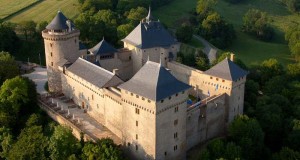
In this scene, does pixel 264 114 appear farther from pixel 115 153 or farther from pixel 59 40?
pixel 59 40

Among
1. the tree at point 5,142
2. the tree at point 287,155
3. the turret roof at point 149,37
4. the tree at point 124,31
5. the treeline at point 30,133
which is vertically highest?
the turret roof at point 149,37

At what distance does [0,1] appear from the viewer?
109m

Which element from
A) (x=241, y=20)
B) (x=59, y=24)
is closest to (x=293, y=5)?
(x=241, y=20)

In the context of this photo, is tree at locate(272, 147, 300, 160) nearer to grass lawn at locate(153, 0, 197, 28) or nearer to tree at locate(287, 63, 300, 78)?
tree at locate(287, 63, 300, 78)

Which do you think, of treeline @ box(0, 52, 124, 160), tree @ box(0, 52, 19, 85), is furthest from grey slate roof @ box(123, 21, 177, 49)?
tree @ box(0, 52, 19, 85)

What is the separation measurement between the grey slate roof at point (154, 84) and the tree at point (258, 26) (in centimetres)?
7088

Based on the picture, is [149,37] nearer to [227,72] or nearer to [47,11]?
[227,72]

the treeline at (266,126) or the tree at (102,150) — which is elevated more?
the tree at (102,150)

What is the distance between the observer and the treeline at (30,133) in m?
45.8

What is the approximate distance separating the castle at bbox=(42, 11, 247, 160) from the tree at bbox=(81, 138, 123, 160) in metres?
2.04

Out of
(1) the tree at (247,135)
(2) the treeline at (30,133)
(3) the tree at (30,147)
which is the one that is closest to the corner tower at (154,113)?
(2) the treeline at (30,133)

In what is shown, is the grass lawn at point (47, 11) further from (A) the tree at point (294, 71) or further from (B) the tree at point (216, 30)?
(A) the tree at point (294, 71)

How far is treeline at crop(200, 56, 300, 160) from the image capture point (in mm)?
48969

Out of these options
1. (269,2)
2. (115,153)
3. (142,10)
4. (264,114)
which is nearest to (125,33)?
(142,10)
